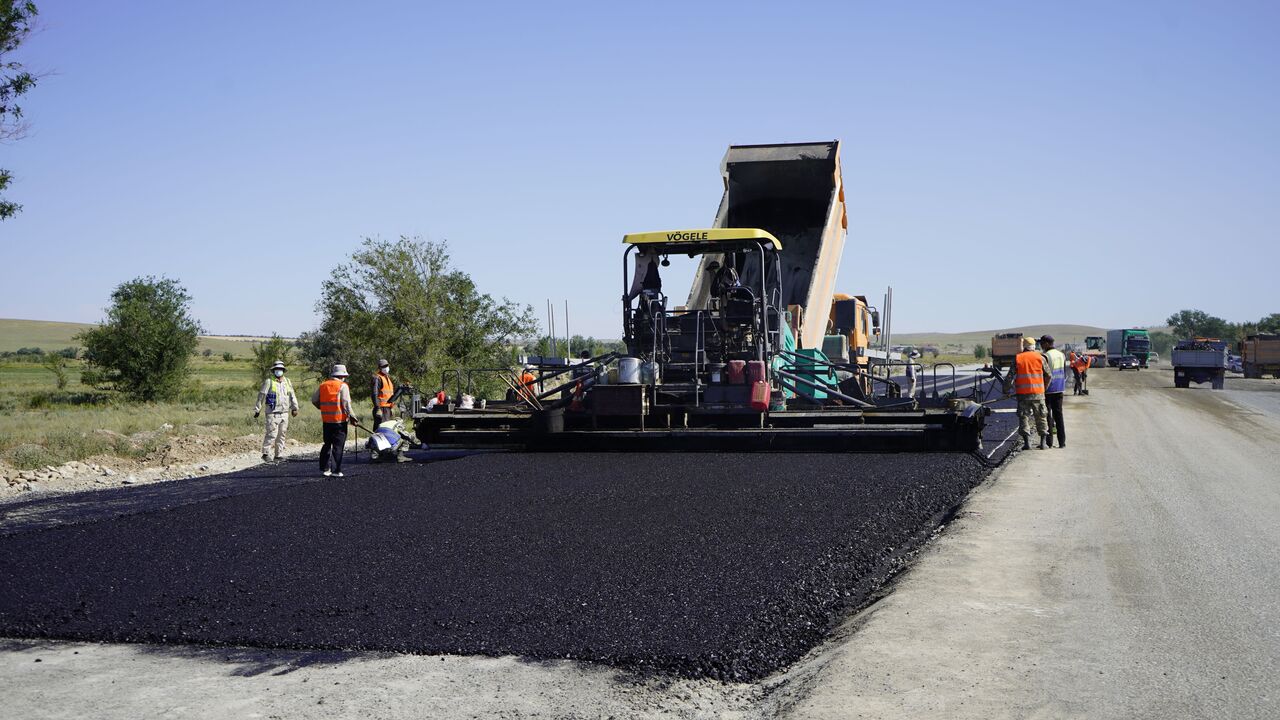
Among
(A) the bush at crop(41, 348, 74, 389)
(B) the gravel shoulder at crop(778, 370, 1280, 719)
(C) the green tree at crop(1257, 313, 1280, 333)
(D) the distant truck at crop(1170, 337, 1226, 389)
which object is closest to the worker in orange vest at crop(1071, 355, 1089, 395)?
(D) the distant truck at crop(1170, 337, 1226, 389)

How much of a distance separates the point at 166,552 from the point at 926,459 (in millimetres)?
7818

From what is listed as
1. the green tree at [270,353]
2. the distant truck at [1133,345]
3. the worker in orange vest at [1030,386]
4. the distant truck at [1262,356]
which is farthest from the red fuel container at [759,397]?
the distant truck at [1133,345]

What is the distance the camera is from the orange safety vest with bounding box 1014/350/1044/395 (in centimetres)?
1352

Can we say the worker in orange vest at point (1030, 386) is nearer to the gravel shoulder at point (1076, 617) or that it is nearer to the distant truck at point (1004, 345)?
the gravel shoulder at point (1076, 617)

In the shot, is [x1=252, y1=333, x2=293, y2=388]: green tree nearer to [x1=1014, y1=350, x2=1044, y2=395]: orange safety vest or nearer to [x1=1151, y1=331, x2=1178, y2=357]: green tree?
[x1=1014, y1=350, x2=1044, y2=395]: orange safety vest

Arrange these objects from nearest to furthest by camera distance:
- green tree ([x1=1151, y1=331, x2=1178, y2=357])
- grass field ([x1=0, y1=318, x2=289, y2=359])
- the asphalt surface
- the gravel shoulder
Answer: the gravel shoulder < the asphalt surface < grass field ([x1=0, y1=318, x2=289, y2=359]) < green tree ([x1=1151, y1=331, x2=1178, y2=357])

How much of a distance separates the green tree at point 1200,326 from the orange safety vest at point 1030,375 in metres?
108

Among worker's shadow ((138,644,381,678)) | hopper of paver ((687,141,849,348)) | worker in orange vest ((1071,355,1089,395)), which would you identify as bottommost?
worker's shadow ((138,644,381,678))

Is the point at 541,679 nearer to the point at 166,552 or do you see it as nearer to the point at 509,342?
the point at 166,552

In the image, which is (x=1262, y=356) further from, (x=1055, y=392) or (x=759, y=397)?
(x=759, y=397)

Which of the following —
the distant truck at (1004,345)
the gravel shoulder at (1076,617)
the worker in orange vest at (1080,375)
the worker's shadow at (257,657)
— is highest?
the distant truck at (1004,345)

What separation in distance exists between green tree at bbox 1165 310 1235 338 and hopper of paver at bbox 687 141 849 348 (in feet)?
351

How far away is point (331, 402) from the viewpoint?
11.7 meters

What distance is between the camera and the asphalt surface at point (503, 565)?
16.9ft
